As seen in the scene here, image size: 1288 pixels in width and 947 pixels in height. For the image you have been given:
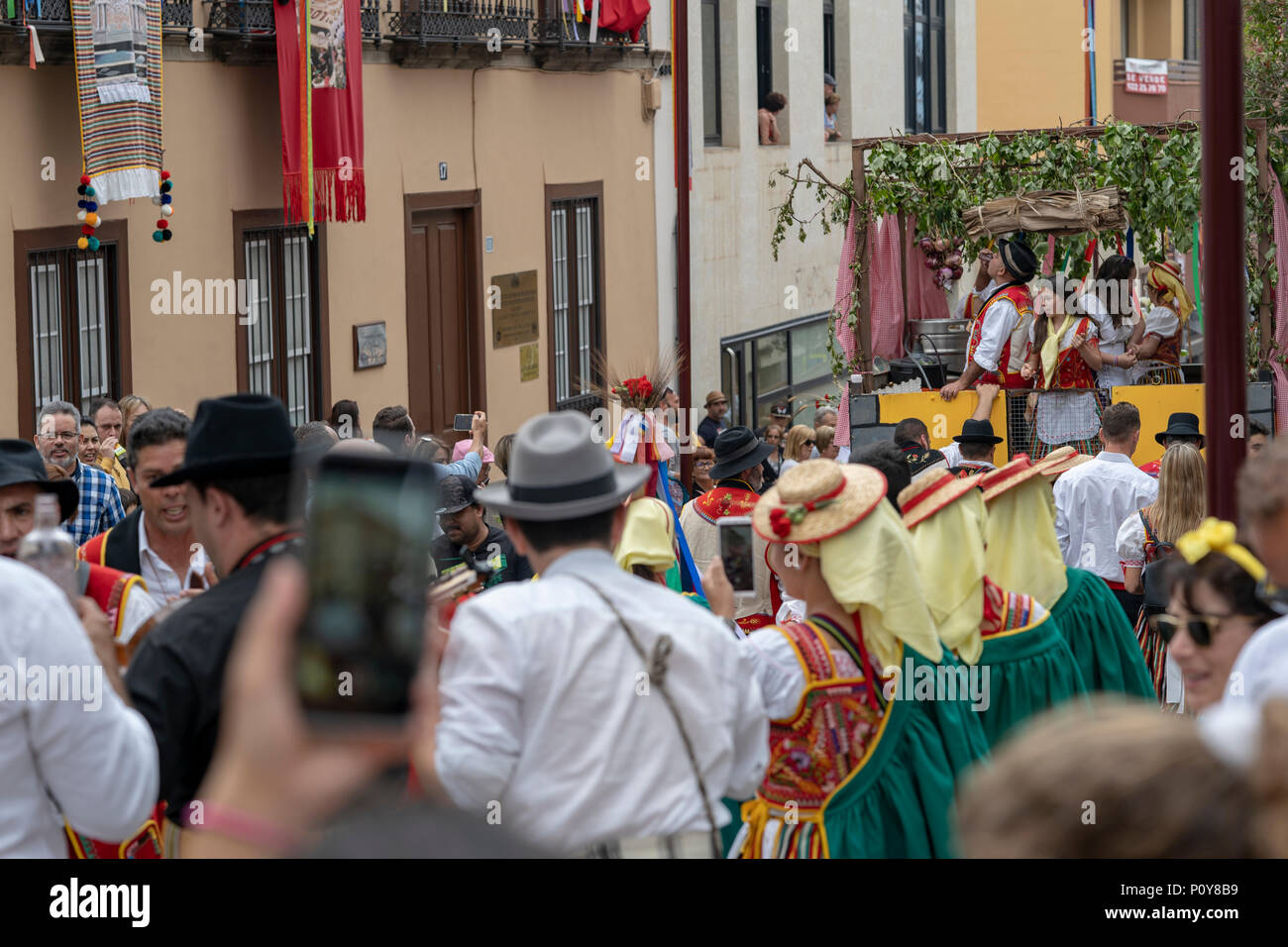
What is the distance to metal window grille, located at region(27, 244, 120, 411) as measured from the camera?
12203mm

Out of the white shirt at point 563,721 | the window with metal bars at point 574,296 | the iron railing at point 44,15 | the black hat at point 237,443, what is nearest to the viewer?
the white shirt at point 563,721

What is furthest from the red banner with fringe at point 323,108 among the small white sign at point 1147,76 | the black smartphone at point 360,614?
the small white sign at point 1147,76

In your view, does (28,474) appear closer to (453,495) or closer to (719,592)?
(719,592)

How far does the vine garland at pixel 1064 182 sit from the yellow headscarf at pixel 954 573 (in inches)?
293

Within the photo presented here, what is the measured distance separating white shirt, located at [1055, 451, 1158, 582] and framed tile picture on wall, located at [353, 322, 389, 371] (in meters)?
8.58

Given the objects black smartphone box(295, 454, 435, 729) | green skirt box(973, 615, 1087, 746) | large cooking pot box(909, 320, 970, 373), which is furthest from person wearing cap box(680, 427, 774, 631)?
large cooking pot box(909, 320, 970, 373)

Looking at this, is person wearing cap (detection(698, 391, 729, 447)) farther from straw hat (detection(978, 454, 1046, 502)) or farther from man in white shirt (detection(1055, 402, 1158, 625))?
straw hat (detection(978, 454, 1046, 502))

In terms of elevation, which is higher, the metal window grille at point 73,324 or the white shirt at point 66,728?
the metal window grille at point 73,324

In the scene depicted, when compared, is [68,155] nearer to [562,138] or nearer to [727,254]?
[562,138]

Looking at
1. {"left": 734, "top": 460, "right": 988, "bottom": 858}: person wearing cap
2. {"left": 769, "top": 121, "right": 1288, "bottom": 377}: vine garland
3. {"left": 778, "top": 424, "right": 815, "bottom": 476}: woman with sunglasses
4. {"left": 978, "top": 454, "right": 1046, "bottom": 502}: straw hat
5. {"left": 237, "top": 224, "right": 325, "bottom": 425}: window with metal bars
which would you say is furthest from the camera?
{"left": 237, "top": 224, "right": 325, "bottom": 425}: window with metal bars

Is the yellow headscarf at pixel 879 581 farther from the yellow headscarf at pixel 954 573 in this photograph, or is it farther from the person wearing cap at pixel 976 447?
the person wearing cap at pixel 976 447

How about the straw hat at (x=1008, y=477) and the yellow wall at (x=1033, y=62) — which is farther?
the yellow wall at (x=1033, y=62)

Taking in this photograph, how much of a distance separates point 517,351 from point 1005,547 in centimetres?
1272

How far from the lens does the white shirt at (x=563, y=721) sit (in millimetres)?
3254
